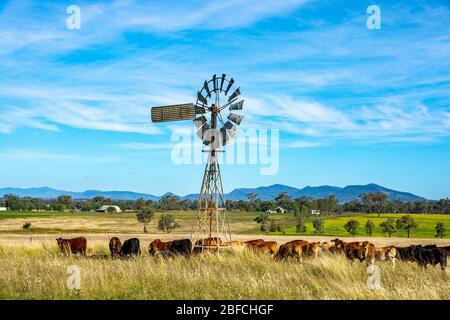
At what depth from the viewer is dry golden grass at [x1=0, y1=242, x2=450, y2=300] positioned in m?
11.0

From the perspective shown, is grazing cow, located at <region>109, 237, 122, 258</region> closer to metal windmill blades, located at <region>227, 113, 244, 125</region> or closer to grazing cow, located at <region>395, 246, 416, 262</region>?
metal windmill blades, located at <region>227, 113, 244, 125</region>

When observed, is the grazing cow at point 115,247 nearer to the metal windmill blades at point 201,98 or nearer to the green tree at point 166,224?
the metal windmill blades at point 201,98

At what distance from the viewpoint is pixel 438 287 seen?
11492mm

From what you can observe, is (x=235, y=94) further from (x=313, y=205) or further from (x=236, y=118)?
(x=313, y=205)

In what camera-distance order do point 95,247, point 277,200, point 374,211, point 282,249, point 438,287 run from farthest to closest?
1. point 277,200
2. point 374,211
3. point 95,247
4. point 282,249
5. point 438,287

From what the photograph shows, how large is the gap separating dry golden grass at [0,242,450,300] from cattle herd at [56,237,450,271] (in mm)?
527

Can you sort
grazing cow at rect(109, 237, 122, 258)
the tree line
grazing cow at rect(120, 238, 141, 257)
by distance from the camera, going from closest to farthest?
grazing cow at rect(120, 238, 141, 257), grazing cow at rect(109, 237, 122, 258), the tree line

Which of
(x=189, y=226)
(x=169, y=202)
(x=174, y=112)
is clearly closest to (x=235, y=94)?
(x=174, y=112)

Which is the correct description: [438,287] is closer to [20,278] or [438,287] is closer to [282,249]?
[282,249]

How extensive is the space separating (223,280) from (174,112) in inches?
366

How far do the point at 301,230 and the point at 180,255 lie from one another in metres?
53.1

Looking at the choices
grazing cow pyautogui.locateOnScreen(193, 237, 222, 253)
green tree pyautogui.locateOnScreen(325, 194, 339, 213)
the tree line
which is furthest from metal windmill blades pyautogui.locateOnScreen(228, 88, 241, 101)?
green tree pyautogui.locateOnScreen(325, 194, 339, 213)

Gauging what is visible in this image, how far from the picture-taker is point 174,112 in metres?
19.8
